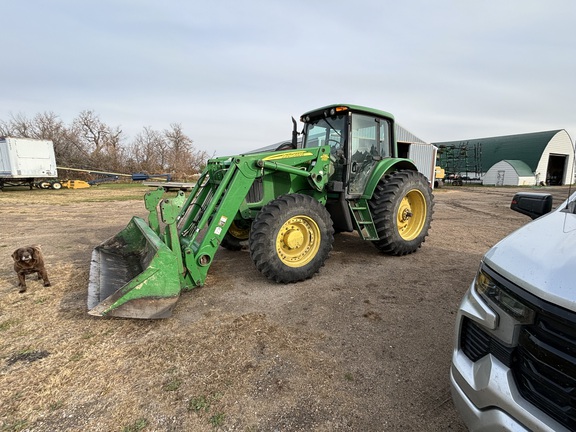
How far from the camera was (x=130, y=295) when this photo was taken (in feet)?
8.80

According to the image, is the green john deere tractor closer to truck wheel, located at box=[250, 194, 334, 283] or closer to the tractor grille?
truck wheel, located at box=[250, 194, 334, 283]

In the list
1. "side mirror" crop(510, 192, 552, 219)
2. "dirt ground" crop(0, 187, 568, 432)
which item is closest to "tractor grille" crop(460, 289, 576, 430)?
"dirt ground" crop(0, 187, 568, 432)

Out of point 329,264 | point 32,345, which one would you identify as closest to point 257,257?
point 329,264

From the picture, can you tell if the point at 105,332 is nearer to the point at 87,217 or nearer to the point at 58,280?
the point at 58,280

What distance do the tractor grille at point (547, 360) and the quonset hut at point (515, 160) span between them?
3308 centimetres

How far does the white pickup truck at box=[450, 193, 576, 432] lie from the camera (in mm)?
1138

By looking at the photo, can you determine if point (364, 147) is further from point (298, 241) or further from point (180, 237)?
point (180, 237)

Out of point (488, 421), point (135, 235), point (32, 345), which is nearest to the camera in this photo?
point (488, 421)

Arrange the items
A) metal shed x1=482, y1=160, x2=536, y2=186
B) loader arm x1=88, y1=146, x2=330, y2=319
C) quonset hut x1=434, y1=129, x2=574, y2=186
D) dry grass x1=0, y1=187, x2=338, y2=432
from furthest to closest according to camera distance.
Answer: quonset hut x1=434, y1=129, x2=574, y2=186 < metal shed x1=482, y1=160, x2=536, y2=186 < loader arm x1=88, y1=146, x2=330, y2=319 < dry grass x1=0, y1=187, x2=338, y2=432

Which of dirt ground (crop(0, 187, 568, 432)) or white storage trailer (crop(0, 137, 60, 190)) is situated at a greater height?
white storage trailer (crop(0, 137, 60, 190))

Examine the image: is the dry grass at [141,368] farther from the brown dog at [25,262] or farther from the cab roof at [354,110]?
the cab roof at [354,110]

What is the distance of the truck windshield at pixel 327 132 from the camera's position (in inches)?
188

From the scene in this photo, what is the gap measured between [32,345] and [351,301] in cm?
306

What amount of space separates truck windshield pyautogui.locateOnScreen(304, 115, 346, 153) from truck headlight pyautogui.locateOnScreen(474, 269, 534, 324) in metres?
3.47
